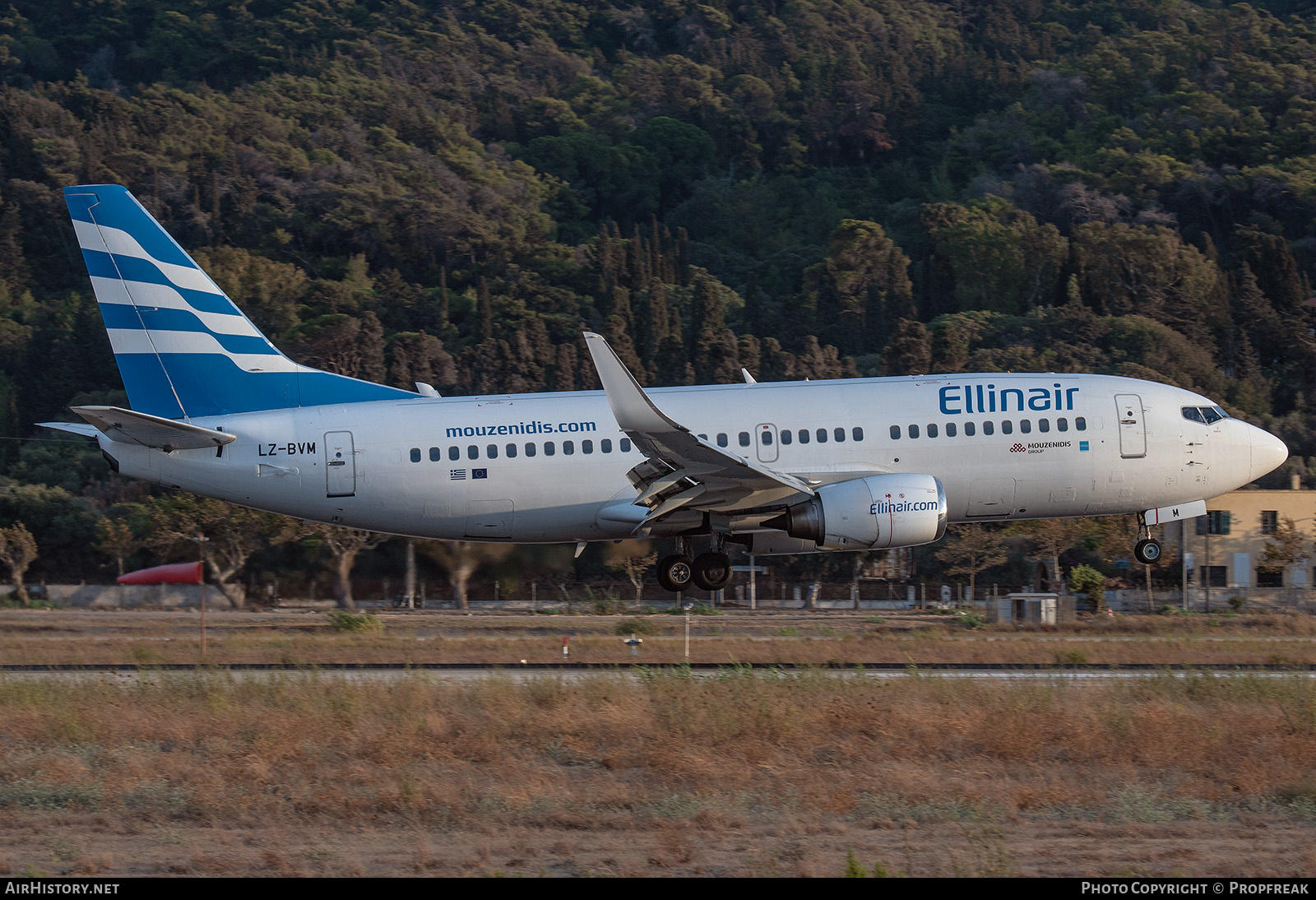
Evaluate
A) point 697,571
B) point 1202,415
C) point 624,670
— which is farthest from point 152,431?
point 1202,415

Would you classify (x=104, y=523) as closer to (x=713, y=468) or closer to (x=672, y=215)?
(x=713, y=468)

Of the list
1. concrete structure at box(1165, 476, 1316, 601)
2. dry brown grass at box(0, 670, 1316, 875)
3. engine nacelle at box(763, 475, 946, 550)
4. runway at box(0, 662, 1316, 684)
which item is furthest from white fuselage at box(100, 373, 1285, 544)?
concrete structure at box(1165, 476, 1316, 601)

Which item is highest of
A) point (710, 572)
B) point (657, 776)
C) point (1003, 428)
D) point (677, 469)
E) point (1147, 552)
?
point (1003, 428)

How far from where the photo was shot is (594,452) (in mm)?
28797

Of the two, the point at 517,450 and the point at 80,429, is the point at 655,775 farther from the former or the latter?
the point at 80,429

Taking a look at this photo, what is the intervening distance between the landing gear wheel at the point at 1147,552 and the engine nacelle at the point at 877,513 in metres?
4.73

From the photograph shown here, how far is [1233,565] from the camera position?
6619cm

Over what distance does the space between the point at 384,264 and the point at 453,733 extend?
122 meters

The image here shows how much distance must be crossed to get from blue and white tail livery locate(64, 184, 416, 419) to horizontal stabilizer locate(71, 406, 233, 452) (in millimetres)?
1134

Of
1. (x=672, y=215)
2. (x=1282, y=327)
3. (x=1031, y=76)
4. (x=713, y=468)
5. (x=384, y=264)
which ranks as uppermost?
(x=1031, y=76)

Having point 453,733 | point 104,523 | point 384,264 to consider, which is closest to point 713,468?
point 453,733

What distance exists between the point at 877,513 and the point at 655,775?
439 inches

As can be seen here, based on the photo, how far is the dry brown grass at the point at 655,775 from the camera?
13.4m

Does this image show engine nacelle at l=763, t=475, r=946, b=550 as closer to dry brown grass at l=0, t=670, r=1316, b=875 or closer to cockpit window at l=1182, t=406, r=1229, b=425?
dry brown grass at l=0, t=670, r=1316, b=875
